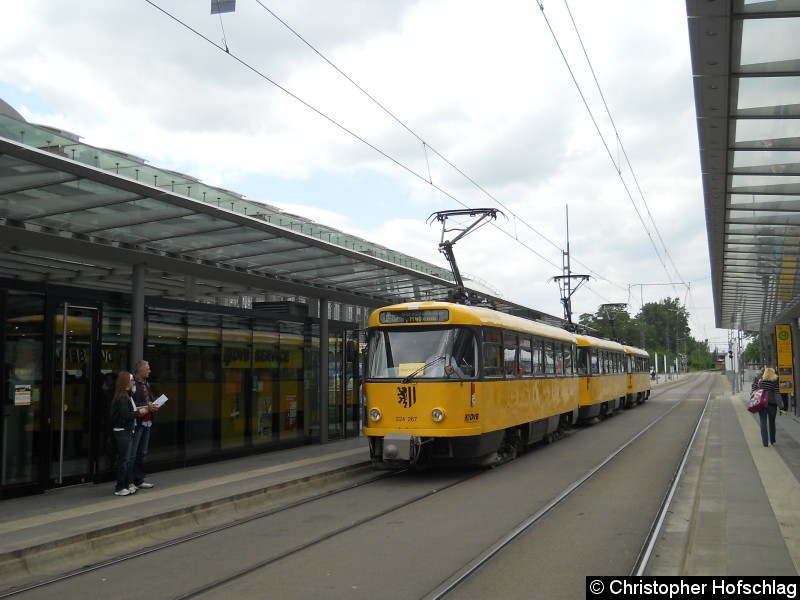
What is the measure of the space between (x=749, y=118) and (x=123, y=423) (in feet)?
28.5

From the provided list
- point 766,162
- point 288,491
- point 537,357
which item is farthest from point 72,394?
point 766,162

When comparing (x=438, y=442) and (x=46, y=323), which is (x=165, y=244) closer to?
(x=46, y=323)

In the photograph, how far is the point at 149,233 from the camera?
35.4ft

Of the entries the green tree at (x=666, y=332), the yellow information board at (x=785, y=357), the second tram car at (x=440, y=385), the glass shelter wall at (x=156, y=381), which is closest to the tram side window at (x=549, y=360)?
the second tram car at (x=440, y=385)

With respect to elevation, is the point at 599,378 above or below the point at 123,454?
above

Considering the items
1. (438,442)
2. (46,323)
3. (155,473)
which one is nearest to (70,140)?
(46,323)

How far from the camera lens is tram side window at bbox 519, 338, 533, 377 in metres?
15.2

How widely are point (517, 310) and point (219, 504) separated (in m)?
10.8

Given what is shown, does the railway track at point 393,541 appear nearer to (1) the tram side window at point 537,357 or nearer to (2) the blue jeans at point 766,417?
(1) the tram side window at point 537,357

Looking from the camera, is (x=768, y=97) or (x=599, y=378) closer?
(x=768, y=97)

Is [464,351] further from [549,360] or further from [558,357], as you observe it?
[558,357]

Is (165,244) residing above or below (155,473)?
above

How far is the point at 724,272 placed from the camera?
2103 cm

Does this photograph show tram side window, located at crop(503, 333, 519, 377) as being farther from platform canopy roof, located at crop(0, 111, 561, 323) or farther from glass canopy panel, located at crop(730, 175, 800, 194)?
glass canopy panel, located at crop(730, 175, 800, 194)
